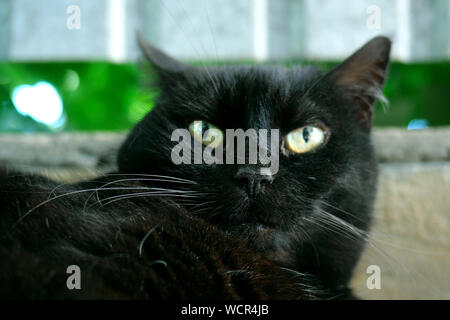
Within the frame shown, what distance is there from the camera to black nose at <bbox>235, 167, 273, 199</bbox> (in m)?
0.88

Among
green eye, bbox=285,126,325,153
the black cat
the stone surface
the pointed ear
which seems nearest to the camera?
the black cat

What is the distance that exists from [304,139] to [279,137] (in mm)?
66

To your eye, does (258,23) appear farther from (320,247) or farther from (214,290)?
(214,290)

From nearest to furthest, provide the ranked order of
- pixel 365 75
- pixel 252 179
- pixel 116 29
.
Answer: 1. pixel 252 179
2. pixel 365 75
3. pixel 116 29

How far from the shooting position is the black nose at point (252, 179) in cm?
88

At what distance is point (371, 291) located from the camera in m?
1.33

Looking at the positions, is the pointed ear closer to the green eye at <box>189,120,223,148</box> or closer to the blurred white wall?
the green eye at <box>189,120,223,148</box>

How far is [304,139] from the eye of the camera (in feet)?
3.31

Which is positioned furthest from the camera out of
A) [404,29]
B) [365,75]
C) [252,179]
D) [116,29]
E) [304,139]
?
[116,29]

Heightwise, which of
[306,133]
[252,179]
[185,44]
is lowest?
[252,179]

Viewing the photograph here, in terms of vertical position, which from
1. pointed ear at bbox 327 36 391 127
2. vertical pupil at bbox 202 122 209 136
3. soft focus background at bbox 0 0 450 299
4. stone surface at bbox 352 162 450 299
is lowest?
stone surface at bbox 352 162 450 299

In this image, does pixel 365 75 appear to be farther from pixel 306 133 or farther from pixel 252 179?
pixel 252 179

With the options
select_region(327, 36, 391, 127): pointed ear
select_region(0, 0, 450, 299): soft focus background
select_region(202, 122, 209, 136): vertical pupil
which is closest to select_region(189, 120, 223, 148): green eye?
select_region(202, 122, 209, 136): vertical pupil

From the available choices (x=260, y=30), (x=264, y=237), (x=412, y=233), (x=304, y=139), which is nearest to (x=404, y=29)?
(x=260, y=30)
